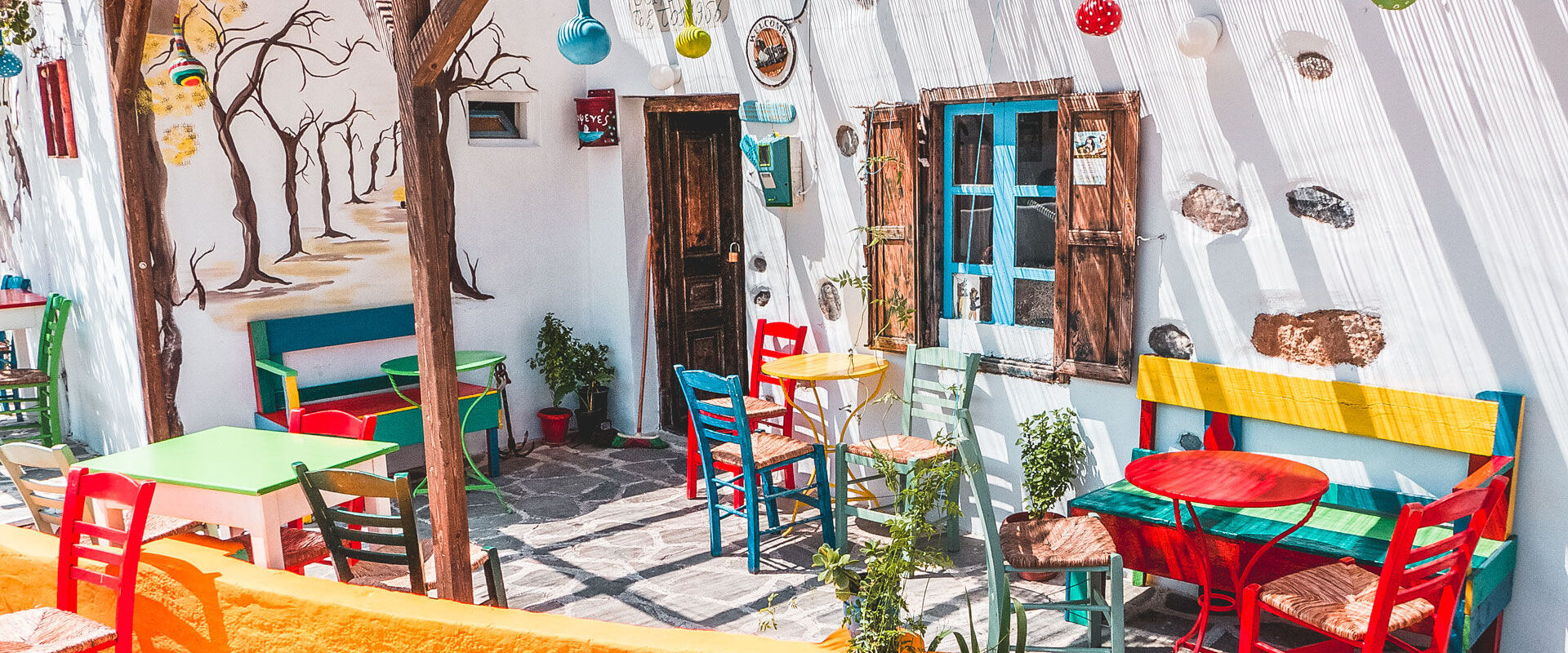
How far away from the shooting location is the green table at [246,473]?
4.13 meters

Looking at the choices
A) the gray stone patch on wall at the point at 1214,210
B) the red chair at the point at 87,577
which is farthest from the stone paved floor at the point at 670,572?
the red chair at the point at 87,577

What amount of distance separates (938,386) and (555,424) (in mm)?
3039

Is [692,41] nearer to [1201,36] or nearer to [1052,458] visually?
[1201,36]

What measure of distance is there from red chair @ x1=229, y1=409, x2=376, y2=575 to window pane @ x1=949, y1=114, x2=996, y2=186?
3047 mm

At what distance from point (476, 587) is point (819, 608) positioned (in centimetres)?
159

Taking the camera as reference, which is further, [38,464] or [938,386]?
[938,386]

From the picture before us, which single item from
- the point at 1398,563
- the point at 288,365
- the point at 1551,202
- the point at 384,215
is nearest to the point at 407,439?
the point at 288,365

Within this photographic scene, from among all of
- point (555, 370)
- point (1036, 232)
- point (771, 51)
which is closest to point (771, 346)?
point (555, 370)

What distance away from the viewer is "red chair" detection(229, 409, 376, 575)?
448cm

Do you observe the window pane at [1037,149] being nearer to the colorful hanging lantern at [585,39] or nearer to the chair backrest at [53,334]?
the colorful hanging lantern at [585,39]

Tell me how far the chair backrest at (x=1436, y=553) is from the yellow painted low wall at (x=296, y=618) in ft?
5.65

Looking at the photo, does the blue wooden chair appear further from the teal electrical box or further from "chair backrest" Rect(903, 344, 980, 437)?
the teal electrical box

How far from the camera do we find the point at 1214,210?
A: 494 cm

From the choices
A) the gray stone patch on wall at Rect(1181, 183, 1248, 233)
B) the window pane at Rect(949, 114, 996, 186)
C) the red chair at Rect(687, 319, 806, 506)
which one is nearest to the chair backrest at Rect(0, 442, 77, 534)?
the red chair at Rect(687, 319, 806, 506)
